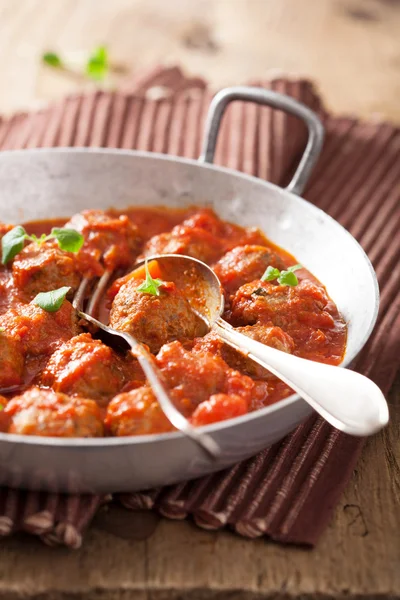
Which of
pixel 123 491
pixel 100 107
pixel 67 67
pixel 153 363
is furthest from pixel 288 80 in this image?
pixel 123 491

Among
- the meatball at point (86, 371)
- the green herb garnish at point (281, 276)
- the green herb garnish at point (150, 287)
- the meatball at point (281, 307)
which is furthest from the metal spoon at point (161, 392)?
the green herb garnish at point (281, 276)

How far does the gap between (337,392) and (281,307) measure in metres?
0.90

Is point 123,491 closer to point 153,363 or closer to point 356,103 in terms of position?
point 153,363

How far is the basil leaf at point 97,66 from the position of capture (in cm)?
676

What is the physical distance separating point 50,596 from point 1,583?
18 centimetres

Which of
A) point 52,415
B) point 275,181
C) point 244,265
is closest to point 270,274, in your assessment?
point 244,265

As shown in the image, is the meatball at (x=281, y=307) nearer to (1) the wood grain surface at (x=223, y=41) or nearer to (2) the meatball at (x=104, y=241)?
(2) the meatball at (x=104, y=241)

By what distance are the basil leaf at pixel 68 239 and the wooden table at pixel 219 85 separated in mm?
1456

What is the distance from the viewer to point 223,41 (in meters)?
7.59

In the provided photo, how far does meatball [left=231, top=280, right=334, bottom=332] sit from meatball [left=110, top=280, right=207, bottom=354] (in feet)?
0.84

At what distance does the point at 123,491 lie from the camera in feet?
10.2

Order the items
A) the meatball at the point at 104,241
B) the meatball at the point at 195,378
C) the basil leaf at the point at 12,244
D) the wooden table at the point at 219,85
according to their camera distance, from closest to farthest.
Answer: the wooden table at the point at 219,85 < the meatball at the point at 195,378 < the basil leaf at the point at 12,244 < the meatball at the point at 104,241

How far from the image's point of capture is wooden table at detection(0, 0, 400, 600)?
9.56 feet

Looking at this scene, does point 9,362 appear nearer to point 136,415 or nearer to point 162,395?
point 136,415
